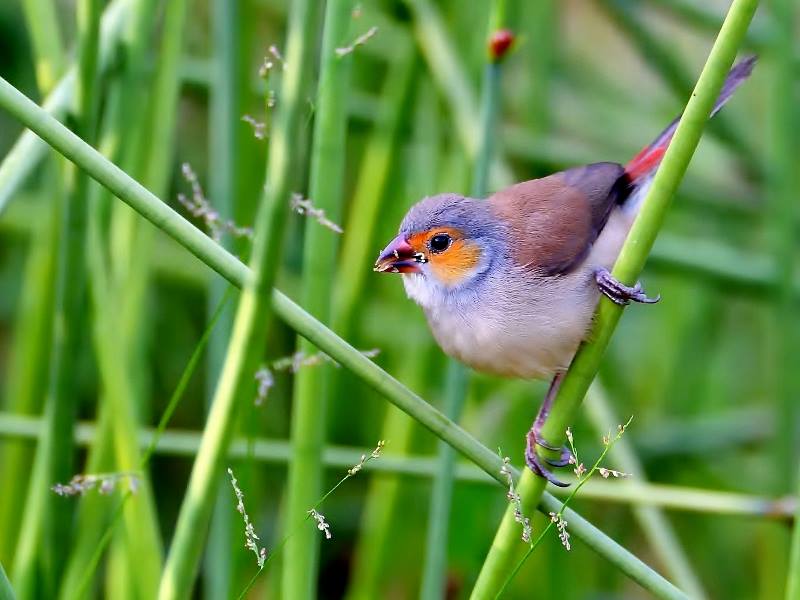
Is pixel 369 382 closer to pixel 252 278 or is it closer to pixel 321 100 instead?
pixel 252 278

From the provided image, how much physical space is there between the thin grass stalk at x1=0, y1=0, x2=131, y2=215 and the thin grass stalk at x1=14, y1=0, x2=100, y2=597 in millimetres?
44

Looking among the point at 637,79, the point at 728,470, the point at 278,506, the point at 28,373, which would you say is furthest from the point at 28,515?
the point at 637,79

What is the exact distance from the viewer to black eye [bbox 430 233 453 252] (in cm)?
191

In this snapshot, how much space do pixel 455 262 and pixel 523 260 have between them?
0.11 metres

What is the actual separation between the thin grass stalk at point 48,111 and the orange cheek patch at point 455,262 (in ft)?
2.06

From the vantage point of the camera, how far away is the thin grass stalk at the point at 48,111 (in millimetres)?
1528

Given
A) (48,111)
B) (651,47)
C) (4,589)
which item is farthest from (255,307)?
(651,47)

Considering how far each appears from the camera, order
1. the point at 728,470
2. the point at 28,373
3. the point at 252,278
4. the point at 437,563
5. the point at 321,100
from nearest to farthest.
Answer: the point at 252,278, the point at 321,100, the point at 437,563, the point at 28,373, the point at 728,470

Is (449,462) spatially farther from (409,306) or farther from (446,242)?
(409,306)

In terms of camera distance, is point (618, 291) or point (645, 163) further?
point (645, 163)

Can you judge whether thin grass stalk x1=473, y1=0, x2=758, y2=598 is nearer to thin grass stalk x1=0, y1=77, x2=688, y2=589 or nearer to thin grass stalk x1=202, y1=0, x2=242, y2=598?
thin grass stalk x1=0, y1=77, x2=688, y2=589

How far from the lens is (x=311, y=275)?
151 centimetres

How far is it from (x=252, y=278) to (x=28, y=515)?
92 centimetres

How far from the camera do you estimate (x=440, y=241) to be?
1913 millimetres
